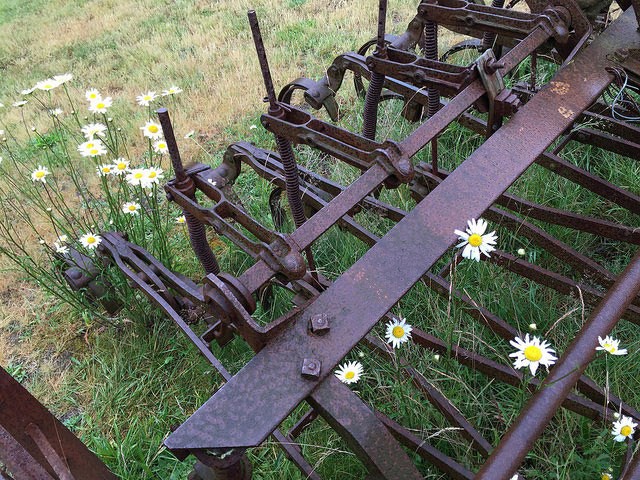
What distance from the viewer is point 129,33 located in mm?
7121

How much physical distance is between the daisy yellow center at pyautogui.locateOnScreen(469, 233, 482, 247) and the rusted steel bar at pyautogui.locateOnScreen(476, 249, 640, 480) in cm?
38

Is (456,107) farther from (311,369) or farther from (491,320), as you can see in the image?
(311,369)

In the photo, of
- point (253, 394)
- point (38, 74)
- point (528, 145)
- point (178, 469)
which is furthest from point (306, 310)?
point (38, 74)

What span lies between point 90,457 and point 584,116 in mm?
2875

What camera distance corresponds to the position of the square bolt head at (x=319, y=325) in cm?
154

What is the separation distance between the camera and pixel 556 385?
144cm

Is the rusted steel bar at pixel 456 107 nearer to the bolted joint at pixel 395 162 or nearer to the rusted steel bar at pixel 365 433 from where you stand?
the bolted joint at pixel 395 162

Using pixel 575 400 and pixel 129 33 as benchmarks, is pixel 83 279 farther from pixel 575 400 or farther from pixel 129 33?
pixel 129 33

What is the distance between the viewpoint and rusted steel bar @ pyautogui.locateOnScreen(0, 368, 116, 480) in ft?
4.75

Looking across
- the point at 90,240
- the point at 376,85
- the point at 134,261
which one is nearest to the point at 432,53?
the point at 376,85

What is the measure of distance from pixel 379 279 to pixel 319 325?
0.80ft

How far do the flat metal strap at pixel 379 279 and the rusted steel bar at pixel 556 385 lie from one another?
442 mm

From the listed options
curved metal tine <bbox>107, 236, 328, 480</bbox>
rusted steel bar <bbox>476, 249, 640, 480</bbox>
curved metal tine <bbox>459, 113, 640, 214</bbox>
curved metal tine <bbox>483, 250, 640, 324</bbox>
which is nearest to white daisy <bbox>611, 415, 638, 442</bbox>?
rusted steel bar <bbox>476, 249, 640, 480</bbox>

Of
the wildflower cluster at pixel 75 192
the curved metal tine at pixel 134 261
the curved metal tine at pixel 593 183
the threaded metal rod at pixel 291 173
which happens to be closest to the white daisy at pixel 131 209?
the wildflower cluster at pixel 75 192
